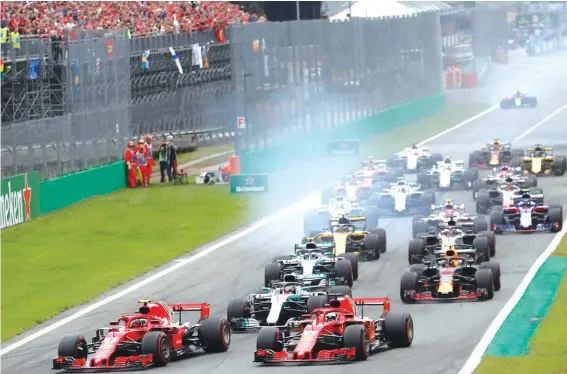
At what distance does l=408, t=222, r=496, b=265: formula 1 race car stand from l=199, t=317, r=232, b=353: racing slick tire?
874 cm

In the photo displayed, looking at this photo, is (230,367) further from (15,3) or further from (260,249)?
(15,3)

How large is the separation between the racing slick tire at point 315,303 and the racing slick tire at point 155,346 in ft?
11.3

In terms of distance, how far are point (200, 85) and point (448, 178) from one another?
20502 mm

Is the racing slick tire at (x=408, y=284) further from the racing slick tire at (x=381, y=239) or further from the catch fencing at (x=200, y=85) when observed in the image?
the catch fencing at (x=200, y=85)

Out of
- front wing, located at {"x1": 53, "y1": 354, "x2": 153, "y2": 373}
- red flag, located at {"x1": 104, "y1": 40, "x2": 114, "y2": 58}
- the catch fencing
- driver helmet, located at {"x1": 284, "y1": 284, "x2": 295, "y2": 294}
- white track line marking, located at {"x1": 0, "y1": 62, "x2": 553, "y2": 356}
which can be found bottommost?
white track line marking, located at {"x1": 0, "y1": 62, "x2": 553, "y2": 356}

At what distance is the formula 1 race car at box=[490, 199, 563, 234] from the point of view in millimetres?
39781

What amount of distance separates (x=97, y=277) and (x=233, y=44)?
23779 mm

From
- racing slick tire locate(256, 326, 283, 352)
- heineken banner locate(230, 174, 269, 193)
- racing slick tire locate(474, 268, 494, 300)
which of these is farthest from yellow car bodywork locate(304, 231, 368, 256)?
heineken banner locate(230, 174, 269, 193)

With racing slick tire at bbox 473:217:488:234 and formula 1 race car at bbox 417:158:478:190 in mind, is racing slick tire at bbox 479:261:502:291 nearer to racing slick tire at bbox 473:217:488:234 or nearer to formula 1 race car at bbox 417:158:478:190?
racing slick tire at bbox 473:217:488:234

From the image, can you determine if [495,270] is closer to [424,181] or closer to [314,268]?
[314,268]

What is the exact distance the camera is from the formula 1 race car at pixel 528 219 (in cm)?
3978

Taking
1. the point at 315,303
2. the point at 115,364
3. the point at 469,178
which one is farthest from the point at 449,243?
the point at 469,178

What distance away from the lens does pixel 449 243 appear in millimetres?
34531

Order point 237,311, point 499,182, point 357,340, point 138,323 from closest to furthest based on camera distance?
point 357,340, point 138,323, point 237,311, point 499,182
